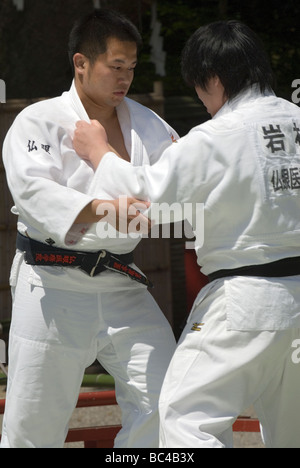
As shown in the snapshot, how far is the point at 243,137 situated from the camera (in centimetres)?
243

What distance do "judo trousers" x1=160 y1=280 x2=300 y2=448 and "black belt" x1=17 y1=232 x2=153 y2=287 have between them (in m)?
0.47

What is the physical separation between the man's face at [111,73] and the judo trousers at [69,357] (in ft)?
2.35

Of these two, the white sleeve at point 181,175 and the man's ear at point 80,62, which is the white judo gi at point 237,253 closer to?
the white sleeve at point 181,175

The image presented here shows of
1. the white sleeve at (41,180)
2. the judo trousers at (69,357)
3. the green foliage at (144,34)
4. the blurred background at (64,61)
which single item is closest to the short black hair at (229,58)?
the white sleeve at (41,180)

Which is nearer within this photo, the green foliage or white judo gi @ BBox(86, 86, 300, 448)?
white judo gi @ BBox(86, 86, 300, 448)

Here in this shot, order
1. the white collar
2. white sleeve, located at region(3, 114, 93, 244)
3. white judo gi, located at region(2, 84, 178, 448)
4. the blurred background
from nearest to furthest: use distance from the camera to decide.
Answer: the white collar, white sleeve, located at region(3, 114, 93, 244), white judo gi, located at region(2, 84, 178, 448), the blurred background

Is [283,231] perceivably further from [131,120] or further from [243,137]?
[131,120]

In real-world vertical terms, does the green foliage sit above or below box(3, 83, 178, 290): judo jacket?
above

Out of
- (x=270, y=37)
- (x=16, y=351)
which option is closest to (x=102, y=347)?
(x=16, y=351)

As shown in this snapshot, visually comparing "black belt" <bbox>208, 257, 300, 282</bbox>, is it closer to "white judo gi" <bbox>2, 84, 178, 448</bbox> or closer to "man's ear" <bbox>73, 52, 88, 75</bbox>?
"white judo gi" <bbox>2, 84, 178, 448</bbox>

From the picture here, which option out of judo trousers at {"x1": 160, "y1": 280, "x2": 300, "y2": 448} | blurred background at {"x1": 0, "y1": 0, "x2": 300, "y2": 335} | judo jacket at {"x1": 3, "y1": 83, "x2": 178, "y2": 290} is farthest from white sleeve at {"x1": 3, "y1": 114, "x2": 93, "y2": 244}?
blurred background at {"x1": 0, "y1": 0, "x2": 300, "y2": 335}

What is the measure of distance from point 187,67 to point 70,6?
4.27 meters

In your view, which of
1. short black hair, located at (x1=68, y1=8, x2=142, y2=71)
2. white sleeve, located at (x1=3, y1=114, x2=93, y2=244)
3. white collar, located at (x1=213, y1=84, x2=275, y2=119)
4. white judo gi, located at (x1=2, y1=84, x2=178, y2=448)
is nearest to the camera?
white collar, located at (x1=213, y1=84, x2=275, y2=119)

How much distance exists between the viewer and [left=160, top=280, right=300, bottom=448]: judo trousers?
7.98ft
